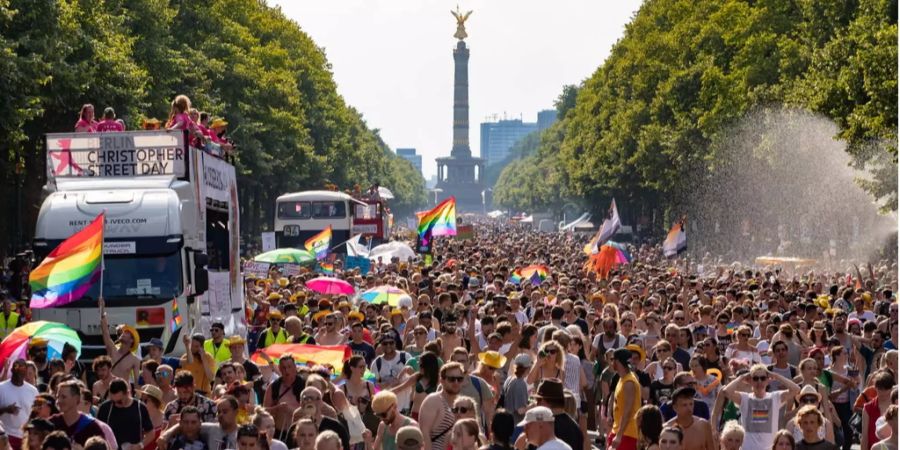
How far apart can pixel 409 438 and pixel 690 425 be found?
260cm

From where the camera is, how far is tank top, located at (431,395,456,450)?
12391 millimetres

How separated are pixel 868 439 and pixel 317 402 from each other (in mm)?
4603

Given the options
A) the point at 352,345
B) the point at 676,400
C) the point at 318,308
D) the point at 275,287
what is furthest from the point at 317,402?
the point at 275,287

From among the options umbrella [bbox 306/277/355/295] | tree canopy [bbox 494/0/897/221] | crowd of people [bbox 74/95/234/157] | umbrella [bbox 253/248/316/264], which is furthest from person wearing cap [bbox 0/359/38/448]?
tree canopy [bbox 494/0/897/221]

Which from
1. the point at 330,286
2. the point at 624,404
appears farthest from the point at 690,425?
the point at 330,286

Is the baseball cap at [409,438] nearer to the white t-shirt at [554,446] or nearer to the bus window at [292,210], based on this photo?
the white t-shirt at [554,446]

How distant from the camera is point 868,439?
46.3ft

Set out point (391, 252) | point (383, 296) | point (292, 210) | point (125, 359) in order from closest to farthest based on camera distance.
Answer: point (125, 359) < point (383, 296) < point (391, 252) < point (292, 210)

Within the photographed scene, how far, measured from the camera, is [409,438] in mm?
10570

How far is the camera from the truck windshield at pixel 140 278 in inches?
862

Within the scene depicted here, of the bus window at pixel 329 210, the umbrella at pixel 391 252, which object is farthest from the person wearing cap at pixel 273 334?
the bus window at pixel 329 210

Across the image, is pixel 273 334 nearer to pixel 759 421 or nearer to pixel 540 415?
pixel 759 421

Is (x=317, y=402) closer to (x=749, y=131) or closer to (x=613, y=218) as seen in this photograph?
(x=613, y=218)

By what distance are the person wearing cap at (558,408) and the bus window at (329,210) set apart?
45.0 metres
